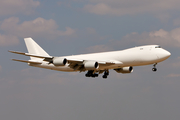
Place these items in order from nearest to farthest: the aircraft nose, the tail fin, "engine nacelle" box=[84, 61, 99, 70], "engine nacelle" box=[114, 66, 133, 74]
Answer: the aircraft nose < "engine nacelle" box=[84, 61, 99, 70] < "engine nacelle" box=[114, 66, 133, 74] < the tail fin

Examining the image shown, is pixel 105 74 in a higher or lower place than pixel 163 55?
lower

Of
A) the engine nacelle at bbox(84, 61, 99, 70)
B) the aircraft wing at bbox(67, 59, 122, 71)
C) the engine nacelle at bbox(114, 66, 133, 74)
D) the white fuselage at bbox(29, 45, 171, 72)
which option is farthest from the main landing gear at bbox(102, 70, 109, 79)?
the engine nacelle at bbox(84, 61, 99, 70)

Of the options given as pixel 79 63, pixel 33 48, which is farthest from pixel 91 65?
pixel 33 48

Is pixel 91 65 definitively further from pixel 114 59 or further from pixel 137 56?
pixel 137 56

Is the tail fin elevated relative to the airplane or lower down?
elevated

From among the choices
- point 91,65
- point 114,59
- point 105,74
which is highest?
point 114,59

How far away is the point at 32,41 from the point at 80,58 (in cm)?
1289

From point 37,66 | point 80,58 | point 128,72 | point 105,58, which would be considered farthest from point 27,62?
point 128,72

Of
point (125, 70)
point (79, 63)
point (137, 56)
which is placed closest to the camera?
point (137, 56)

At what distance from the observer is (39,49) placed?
63.0m

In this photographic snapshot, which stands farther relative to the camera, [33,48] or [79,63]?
[33,48]

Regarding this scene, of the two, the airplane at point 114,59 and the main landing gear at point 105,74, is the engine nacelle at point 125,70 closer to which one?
the main landing gear at point 105,74

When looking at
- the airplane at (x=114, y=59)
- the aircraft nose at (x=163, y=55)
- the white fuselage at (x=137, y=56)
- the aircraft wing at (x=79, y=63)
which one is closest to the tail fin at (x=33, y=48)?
the airplane at (x=114, y=59)

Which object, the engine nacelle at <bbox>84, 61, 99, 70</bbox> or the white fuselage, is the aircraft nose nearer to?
the white fuselage
